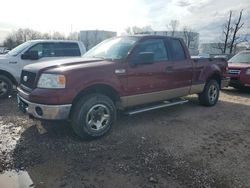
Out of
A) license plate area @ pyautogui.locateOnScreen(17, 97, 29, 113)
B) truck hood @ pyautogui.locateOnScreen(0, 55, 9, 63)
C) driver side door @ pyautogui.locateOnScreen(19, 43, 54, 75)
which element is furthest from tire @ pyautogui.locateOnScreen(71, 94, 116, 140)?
truck hood @ pyautogui.locateOnScreen(0, 55, 9, 63)

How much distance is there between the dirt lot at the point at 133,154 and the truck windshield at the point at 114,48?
149 cm

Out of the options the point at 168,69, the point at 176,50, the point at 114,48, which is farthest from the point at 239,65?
the point at 114,48

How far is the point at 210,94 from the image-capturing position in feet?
24.5

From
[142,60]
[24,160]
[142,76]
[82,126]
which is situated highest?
[142,60]

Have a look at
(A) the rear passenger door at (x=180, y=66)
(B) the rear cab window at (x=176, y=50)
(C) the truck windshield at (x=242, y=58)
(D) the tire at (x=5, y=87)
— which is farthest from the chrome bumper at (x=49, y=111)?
(C) the truck windshield at (x=242, y=58)

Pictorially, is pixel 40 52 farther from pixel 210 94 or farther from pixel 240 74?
pixel 240 74

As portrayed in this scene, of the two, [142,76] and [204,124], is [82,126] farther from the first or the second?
[204,124]

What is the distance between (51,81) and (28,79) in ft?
2.57

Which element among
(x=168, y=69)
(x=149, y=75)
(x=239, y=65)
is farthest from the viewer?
(x=239, y=65)

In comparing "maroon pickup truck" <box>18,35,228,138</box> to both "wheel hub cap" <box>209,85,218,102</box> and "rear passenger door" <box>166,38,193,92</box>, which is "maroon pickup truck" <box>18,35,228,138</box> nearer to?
"rear passenger door" <box>166,38,193,92</box>

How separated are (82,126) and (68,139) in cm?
43

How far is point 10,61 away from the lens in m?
7.97

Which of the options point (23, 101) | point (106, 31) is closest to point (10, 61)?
point (23, 101)

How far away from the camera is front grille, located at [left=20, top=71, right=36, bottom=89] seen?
4603 mm
